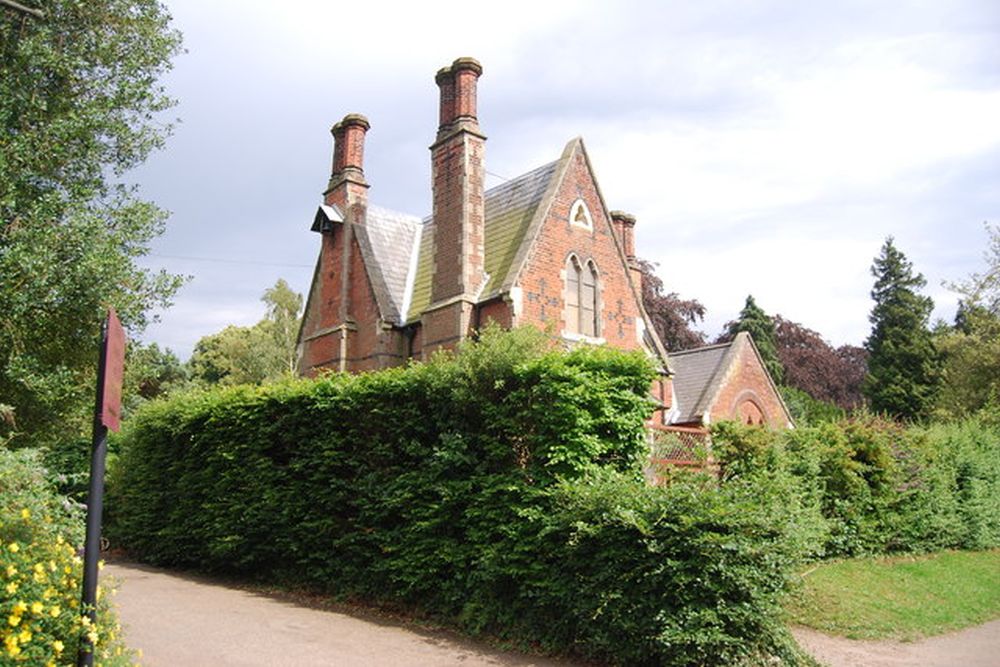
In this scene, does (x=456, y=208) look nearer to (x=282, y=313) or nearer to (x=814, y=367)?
Answer: (x=282, y=313)

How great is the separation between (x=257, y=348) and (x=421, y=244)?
27.8m

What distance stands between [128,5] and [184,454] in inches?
365

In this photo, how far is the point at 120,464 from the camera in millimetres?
19219

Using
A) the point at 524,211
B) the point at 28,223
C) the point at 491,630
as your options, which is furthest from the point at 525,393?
the point at 524,211

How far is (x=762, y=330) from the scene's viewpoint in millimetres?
50250

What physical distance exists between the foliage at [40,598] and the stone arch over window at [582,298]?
14.2m

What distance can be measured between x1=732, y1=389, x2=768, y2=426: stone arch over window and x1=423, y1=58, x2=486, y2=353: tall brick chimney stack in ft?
43.0

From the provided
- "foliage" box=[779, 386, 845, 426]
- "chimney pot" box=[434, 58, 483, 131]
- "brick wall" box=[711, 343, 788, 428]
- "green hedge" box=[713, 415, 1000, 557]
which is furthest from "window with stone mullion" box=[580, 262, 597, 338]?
"foliage" box=[779, 386, 845, 426]

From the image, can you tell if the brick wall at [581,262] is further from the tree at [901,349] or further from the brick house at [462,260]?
the tree at [901,349]

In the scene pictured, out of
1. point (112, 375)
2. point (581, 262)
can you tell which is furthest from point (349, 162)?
point (112, 375)

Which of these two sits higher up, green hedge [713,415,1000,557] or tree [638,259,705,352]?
tree [638,259,705,352]

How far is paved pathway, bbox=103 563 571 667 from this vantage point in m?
9.09

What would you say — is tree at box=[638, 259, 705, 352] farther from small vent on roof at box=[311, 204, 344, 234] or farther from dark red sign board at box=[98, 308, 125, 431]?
dark red sign board at box=[98, 308, 125, 431]

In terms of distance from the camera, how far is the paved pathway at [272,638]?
909cm
